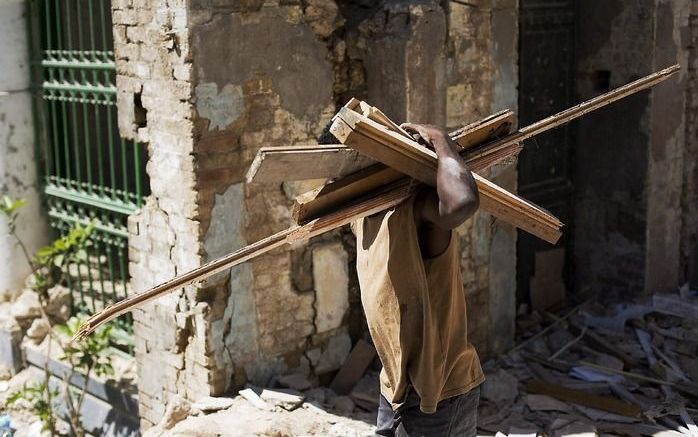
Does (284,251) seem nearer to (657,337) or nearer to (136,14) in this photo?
(136,14)

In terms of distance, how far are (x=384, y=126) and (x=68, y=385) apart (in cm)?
427

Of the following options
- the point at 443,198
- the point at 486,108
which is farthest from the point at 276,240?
the point at 486,108

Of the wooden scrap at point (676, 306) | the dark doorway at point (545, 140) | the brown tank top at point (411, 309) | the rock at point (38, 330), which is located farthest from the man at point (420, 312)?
the rock at point (38, 330)

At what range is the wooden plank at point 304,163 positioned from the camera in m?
3.07

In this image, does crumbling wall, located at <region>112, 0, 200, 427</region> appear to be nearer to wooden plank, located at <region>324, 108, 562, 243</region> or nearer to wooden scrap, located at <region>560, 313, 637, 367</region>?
wooden plank, located at <region>324, 108, 562, 243</region>

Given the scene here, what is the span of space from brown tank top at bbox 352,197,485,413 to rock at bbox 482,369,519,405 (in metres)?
2.57

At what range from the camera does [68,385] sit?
21.8 feet

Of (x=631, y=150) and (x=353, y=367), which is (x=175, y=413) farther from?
(x=631, y=150)

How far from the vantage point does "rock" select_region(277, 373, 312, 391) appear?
18.9ft

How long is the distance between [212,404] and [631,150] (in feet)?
11.9

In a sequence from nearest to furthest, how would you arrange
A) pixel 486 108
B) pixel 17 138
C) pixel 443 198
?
pixel 443 198 → pixel 486 108 → pixel 17 138

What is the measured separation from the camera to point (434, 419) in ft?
11.4

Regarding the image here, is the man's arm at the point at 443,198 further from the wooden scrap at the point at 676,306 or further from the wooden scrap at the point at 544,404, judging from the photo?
the wooden scrap at the point at 676,306

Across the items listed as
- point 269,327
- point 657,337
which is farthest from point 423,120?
point 657,337
